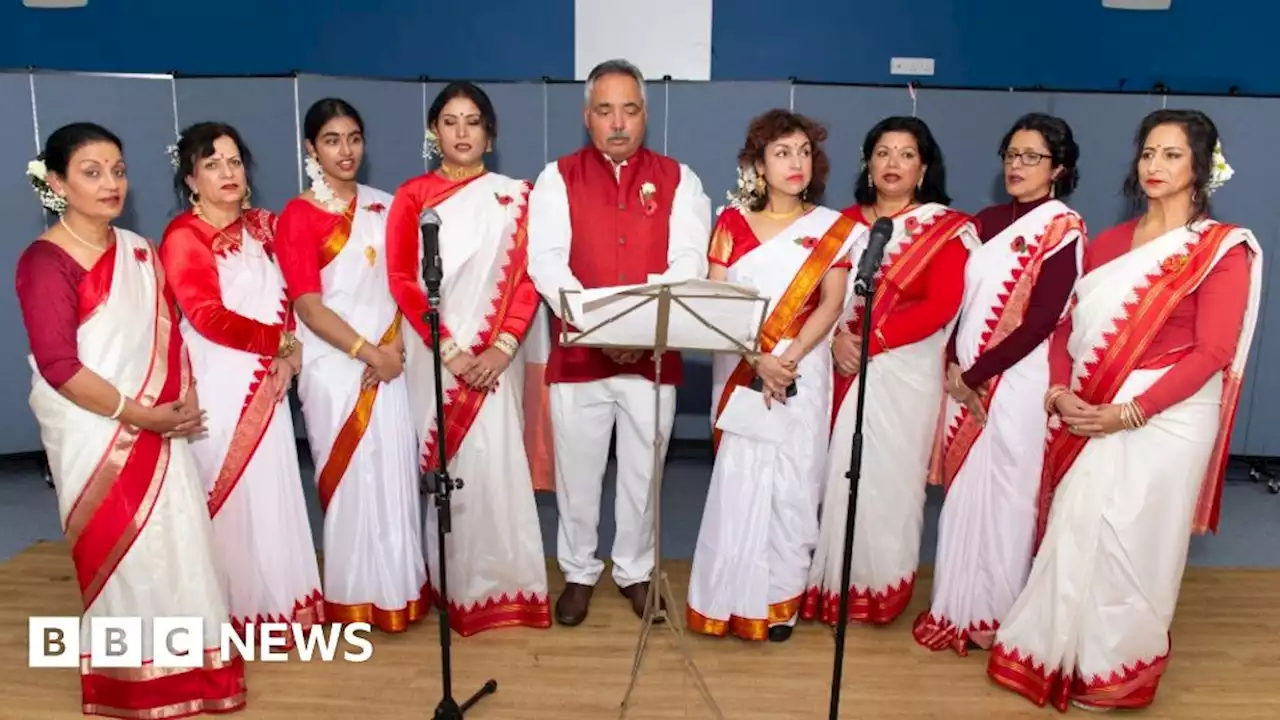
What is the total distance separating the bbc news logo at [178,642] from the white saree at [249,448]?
68mm

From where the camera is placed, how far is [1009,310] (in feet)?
8.91

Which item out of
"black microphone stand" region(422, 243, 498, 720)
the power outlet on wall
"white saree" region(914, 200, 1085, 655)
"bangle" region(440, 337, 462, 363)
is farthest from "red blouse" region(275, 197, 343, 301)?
the power outlet on wall

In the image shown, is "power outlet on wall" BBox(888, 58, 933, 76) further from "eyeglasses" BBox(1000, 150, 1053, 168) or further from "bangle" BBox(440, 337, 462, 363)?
"bangle" BBox(440, 337, 462, 363)

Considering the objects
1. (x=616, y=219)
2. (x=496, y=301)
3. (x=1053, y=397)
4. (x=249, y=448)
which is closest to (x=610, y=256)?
(x=616, y=219)

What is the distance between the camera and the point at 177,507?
2.45m

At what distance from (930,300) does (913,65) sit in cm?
272

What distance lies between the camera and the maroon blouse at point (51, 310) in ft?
7.43

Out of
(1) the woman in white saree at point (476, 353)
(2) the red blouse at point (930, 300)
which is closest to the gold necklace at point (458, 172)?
(1) the woman in white saree at point (476, 353)

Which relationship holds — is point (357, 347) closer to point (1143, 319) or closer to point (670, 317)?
point (670, 317)

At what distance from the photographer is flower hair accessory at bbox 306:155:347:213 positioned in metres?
2.80

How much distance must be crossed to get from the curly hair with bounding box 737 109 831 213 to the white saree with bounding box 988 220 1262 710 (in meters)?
0.79

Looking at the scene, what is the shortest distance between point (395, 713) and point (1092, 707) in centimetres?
187

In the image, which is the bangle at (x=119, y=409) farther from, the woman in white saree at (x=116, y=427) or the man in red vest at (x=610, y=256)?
the man in red vest at (x=610, y=256)

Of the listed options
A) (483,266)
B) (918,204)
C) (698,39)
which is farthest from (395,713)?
(698,39)
